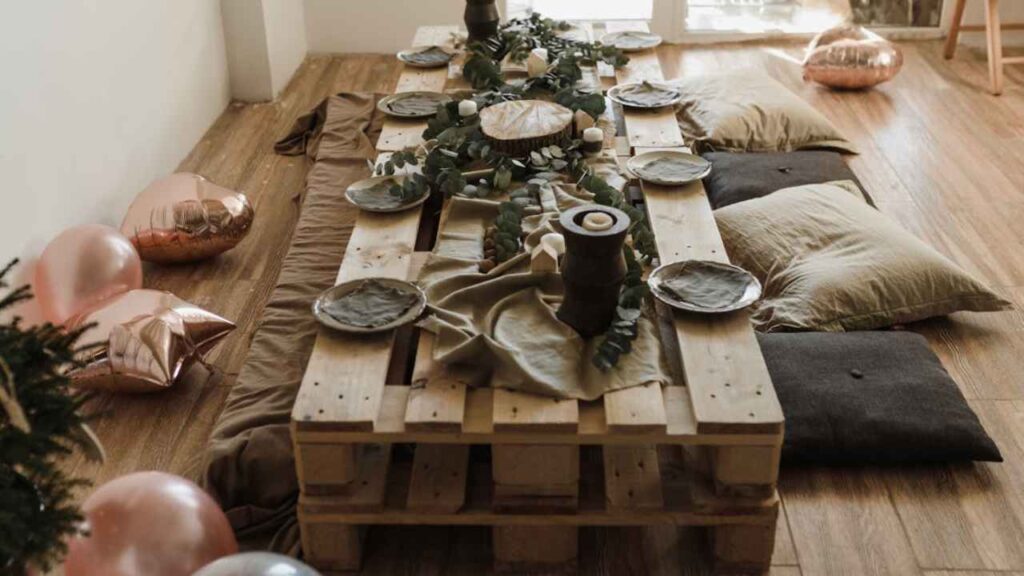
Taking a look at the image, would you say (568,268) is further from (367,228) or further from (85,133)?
(85,133)

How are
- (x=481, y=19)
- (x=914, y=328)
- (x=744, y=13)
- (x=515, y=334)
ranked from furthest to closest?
(x=744, y=13)
(x=481, y=19)
(x=914, y=328)
(x=515, y=334)

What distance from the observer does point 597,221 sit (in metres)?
2.30

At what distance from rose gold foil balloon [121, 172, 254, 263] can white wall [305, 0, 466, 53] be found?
2.41 m

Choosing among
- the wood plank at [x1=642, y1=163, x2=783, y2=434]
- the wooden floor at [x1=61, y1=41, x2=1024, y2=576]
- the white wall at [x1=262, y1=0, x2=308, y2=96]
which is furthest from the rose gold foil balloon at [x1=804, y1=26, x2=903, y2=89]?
the wood plank at [x1=642, y1=163, x2=783, y2=434]

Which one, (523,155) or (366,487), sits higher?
(523,155)

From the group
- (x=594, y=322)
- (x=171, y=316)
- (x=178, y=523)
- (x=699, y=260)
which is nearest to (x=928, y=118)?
(x=699, y=260)

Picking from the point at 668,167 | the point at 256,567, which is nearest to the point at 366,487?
the point at 256,567

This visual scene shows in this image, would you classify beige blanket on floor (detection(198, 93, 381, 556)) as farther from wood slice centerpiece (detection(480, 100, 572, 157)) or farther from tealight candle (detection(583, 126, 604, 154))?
tealight candle (detection(583, 126, 604, 154))

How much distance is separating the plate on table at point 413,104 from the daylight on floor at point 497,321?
0.04 feet

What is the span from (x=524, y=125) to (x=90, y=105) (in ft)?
4.50

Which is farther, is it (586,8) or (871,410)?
(586,8)

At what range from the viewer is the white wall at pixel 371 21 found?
18.7 feet

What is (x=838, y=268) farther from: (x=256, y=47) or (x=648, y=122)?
(x=256, y=47)

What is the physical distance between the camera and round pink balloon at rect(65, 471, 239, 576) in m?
2.02
